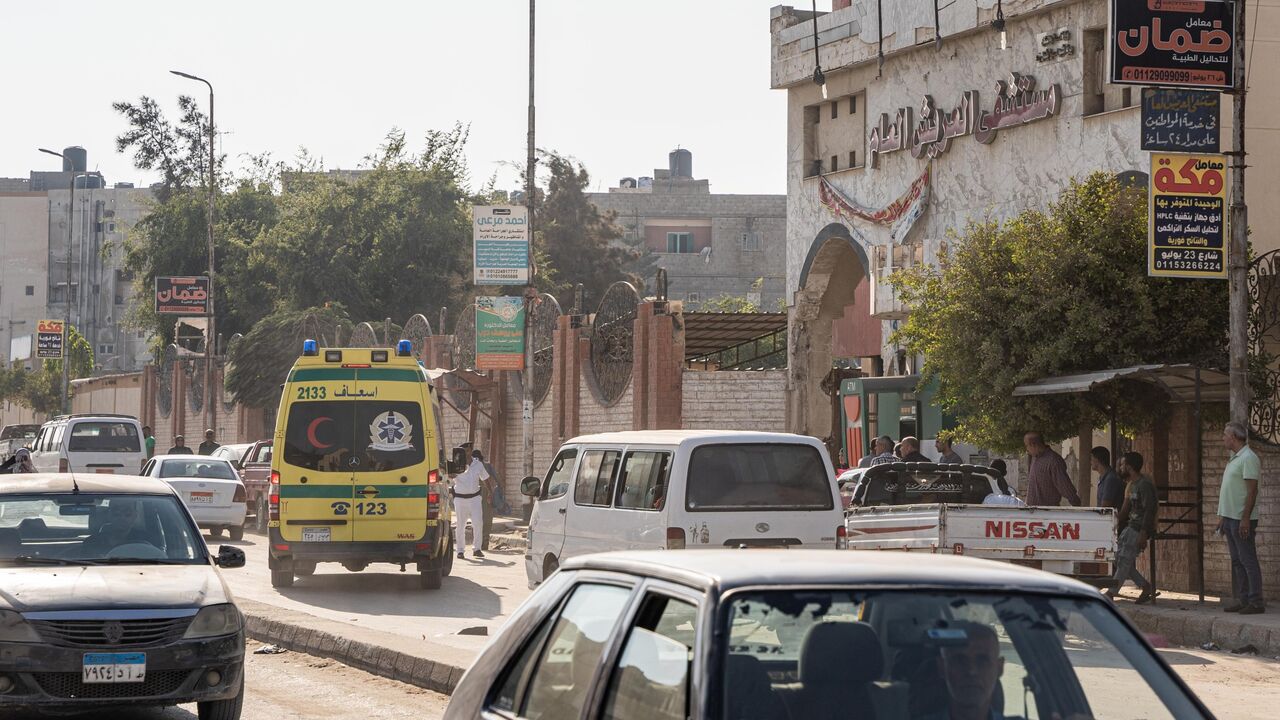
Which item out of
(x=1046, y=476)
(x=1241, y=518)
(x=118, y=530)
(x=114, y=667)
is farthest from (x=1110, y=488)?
(x=114, y=667)

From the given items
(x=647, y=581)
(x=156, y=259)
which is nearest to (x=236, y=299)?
(x=156, y=259)

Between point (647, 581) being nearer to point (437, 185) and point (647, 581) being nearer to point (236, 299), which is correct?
point (437, 185)

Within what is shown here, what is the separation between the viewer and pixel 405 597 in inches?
764

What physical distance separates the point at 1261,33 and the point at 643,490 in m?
11.1

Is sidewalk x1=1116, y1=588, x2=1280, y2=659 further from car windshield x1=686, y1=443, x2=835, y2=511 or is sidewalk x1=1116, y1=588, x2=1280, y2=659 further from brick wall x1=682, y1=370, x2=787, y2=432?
brick wall x1=682, y1=370, x2=787, y2=432

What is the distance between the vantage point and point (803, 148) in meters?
33.3

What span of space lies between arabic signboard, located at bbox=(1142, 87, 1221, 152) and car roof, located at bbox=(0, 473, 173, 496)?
11.3 m

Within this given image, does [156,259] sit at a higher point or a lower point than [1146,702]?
higher

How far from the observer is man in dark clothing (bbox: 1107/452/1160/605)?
1734 centimetres

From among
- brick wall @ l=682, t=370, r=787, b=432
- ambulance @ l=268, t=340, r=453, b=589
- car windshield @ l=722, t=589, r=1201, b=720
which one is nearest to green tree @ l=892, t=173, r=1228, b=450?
ambulance @ l=268, t=340, r=453, b=589

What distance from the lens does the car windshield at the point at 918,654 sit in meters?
4.11

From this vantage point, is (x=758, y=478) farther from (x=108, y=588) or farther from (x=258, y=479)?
(x=258, y=479)

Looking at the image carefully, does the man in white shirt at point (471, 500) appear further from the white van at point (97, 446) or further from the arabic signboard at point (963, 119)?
the white van at point (97, 446)

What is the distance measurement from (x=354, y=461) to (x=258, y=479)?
13.8 meters
